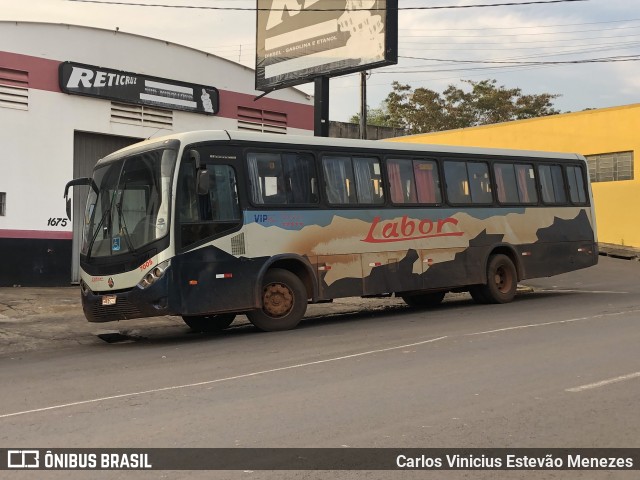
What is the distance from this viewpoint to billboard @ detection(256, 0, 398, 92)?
2064 cm

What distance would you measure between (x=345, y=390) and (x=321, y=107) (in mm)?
15341

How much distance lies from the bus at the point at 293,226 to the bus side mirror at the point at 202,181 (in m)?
0.02

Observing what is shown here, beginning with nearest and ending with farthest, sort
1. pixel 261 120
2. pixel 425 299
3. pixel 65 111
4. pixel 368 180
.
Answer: pixel 368 180 → pixel 425 299 → pixel 65 111 → pixel 261 120

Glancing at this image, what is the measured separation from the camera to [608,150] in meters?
34.4

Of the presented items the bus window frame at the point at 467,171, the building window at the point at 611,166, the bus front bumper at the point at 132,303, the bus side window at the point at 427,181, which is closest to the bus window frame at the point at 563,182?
the bus window frame at the point at 467,171

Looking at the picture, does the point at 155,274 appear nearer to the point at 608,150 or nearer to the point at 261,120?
the point at 261,120

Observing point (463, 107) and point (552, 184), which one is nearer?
point (552, 184)

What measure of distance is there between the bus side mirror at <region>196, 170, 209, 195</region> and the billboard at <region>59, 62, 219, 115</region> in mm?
10001

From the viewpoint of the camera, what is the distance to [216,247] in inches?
492

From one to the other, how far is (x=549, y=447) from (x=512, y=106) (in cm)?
5714

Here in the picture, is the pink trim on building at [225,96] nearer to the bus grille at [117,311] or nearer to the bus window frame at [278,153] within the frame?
the bus window frame at [278,153]

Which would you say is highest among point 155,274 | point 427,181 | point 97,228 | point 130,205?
Result: point 427,181

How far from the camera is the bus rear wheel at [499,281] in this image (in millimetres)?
16875

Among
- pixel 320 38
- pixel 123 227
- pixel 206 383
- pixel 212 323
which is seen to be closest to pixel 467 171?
pixel 212 323
